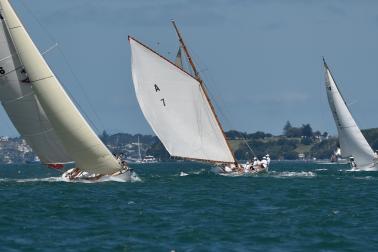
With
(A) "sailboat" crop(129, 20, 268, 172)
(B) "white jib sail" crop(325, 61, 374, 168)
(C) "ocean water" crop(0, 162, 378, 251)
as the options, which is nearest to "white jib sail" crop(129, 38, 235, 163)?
Result: (A) "sailboat" crop(129, 20, 268, 172)

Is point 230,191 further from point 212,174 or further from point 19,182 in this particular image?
point 212,174

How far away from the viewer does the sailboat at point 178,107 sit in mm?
97062

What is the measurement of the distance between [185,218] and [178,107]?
44.6 m

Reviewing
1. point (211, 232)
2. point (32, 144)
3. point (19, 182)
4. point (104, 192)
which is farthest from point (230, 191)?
point (211, 232)

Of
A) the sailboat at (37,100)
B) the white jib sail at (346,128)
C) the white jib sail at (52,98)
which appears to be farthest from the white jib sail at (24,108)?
the white jib sail at (346,128)

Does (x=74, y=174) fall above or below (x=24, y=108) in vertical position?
below

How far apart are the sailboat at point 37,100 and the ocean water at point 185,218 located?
264cm

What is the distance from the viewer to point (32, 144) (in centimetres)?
8131

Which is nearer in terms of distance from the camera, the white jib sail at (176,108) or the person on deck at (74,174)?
the person on deck at (74,174)

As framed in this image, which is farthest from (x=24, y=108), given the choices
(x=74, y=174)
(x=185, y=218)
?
(x=185, y=218)

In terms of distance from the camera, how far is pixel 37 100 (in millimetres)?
77312

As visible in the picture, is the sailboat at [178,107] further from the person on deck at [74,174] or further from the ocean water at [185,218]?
the ocean water at [185,218]

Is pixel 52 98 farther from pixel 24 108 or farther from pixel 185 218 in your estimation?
pixel 185 218

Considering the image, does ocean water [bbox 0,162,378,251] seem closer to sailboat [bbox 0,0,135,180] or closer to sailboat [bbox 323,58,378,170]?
sailboat [bbox 0,0,135,180]
